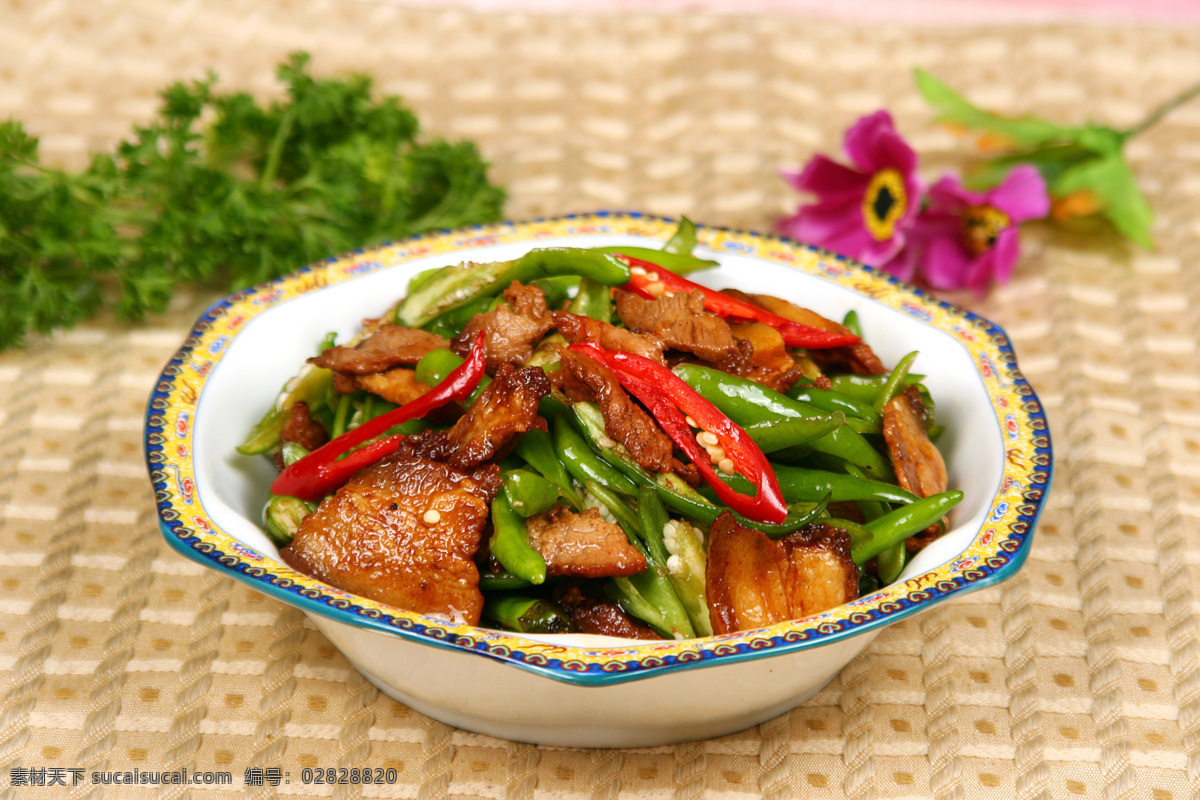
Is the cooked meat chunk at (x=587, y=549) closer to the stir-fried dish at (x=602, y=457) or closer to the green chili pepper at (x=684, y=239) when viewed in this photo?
the stir-fried dish at (x=602, y=457)

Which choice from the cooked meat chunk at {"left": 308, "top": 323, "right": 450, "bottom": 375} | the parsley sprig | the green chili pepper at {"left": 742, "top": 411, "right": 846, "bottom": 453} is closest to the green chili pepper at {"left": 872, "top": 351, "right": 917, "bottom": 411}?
the green chili pepper at {"left": 742, "top": 411, "right": 846, "bottom": 453}

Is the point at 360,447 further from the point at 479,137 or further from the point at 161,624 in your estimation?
the point at 479,137

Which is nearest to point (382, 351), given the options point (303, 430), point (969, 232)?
point (303, 430)

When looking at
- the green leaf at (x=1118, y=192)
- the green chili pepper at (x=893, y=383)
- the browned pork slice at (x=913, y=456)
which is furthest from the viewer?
the green leaf at (x=1118, y=192)

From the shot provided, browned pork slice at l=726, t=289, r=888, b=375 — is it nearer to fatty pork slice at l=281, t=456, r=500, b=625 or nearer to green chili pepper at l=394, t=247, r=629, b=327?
green chili pepper at l=394, t=247, r=629, b=327

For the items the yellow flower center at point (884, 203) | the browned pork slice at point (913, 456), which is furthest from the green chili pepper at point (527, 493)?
the yellow flower center at point (884, 203)

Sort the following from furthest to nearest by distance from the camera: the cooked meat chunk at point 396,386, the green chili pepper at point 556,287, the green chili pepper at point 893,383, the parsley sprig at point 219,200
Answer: the parsley sprig at point 219,200, the green chili pepper at point 556,287, the green chili pepper at point 893,383, the cooked meat chunk at point 396,386

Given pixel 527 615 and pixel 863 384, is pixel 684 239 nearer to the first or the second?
pixel 863 384
